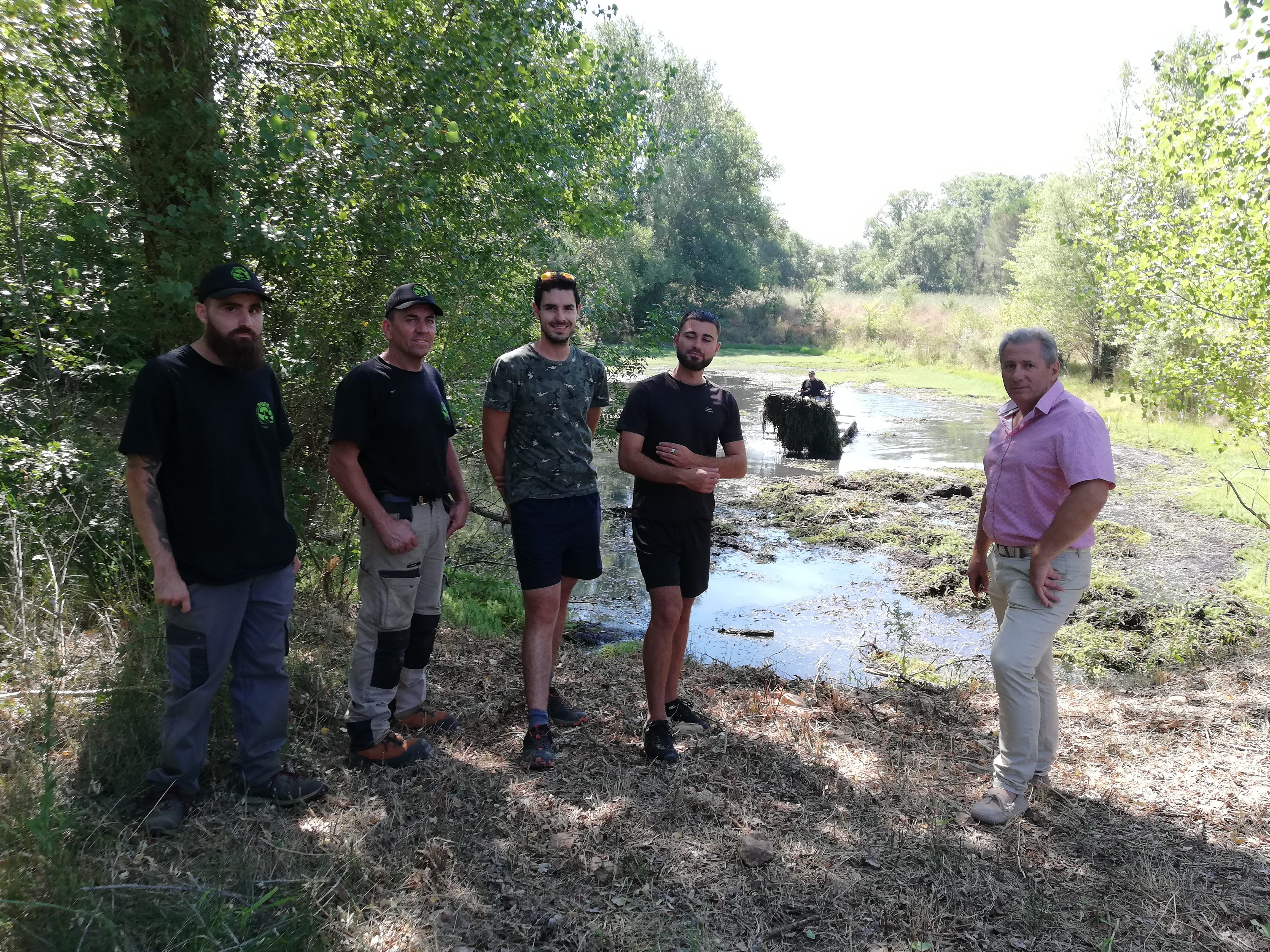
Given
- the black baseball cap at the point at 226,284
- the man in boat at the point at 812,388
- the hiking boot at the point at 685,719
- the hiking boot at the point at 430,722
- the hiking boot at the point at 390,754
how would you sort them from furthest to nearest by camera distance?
the man in boat at the point at 812,388 < the hiking boot at the point at 685,719 < the hiking boot at the point at 430,722 < the hiking boot at the point at 390,754 < the black baseball cap at the point at 226,284

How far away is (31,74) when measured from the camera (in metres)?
4.56

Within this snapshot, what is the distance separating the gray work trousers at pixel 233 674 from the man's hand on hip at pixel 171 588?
7 centimetres

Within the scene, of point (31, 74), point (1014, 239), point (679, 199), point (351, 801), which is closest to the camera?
point (351, 801)

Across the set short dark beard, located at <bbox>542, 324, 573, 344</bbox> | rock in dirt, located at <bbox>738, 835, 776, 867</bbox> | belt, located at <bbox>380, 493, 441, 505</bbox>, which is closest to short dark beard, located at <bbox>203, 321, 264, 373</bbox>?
belt, located at <bbox>380, 493, 441, 505</bbox>

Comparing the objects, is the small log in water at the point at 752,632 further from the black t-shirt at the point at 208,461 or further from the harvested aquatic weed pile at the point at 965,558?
the black t-shirt at the point at 208,461

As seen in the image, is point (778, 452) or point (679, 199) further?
point (679, 199)

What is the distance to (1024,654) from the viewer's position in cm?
362

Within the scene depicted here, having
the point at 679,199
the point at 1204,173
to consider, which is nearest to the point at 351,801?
the point at 1204,173

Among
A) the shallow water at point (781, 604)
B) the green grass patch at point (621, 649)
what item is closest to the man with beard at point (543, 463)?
the green grass patch at point (621, 649)

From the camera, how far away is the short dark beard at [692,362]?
4.06m

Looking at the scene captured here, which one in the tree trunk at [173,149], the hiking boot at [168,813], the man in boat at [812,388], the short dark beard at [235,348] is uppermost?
the tree trunk at [173,149]

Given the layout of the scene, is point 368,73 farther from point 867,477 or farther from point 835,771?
point 867,477

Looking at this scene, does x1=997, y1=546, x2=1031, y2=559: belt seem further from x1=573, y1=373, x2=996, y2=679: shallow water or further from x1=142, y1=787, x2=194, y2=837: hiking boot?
x1=142, y1=787, x2=194, y2=837: hiking boot

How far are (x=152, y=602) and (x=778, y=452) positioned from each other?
15.4 metres
